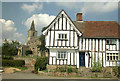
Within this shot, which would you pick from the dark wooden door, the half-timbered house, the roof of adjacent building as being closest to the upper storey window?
the half-timbered house

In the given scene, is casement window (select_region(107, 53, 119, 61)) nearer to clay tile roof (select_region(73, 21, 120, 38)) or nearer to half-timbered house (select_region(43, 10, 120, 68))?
half-timbered house (select_region(43, 10, 120, 68))

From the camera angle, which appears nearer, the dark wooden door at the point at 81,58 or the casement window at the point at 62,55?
the casement window at the point at 62,55

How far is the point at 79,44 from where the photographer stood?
1870 centimetres

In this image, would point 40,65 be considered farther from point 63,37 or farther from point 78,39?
point 78,39

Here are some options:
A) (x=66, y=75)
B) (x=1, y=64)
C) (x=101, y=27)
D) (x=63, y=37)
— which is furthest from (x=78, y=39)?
(x=1, y=64)

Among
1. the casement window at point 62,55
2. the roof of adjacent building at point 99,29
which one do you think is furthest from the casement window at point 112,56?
the casement window at point 62,55

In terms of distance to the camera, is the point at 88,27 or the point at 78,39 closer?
the point at 78,39

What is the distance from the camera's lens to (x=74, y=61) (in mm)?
17625

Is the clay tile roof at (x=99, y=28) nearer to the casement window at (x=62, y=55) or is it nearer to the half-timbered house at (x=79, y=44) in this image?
the half-timbered house at (x=79, y=44)

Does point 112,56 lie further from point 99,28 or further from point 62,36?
point 62,36

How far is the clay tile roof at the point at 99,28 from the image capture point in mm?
18922

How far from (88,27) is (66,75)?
31.9ft

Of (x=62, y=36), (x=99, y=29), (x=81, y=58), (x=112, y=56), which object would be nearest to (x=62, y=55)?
(x=62, y=36)

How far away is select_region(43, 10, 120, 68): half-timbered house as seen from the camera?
17.6m
